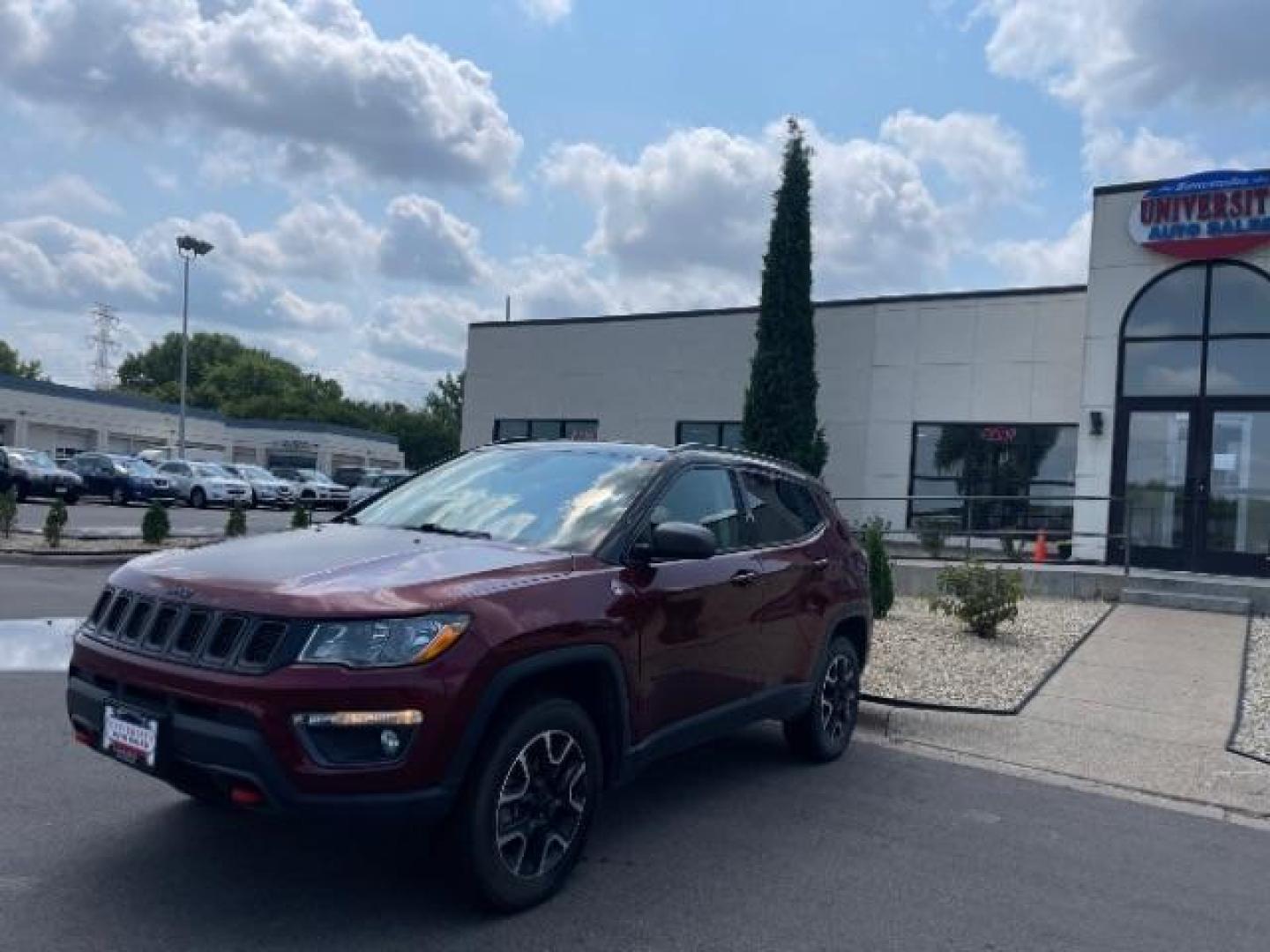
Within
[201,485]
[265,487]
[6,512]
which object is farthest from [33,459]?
[6,512]

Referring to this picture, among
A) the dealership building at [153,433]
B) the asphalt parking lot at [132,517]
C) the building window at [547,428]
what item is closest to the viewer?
the asphalt parking lot at [132,517]

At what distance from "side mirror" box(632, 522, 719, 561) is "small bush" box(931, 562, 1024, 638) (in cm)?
651

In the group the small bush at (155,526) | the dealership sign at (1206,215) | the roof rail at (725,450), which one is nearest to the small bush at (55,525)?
the small bush at (155,526)

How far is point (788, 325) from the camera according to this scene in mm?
17578

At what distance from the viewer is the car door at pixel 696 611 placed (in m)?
4.48

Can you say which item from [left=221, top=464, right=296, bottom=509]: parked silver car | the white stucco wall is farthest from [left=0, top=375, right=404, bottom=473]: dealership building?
the white stucco wall

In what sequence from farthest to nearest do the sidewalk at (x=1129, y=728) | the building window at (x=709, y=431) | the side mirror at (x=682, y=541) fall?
the building window at (x=709, y=431) → the sidewalk at (x=1129, y=728) → the side mirror at (x=682, y=541)

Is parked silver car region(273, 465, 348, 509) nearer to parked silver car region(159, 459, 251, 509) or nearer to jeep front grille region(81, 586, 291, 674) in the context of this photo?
parked silver car region(159, 459, 251, 509)

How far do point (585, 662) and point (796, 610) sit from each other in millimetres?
1904

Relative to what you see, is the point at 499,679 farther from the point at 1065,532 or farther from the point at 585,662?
the point at 1065,532

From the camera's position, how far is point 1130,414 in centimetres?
1545

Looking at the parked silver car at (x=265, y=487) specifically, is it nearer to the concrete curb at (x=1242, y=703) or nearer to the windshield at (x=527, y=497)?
the concrete curb at (x=1242, y=703)

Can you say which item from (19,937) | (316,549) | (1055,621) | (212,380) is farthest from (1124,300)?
(212,380)

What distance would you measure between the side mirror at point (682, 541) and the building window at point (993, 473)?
13268 mm
